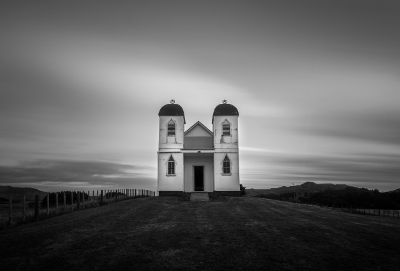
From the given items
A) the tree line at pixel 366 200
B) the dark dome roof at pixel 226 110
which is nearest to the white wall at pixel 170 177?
the dark dome roof at pixel 226 110

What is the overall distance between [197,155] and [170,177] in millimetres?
3698

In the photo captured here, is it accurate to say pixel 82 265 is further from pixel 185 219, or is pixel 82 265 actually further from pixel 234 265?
pixel 185 219

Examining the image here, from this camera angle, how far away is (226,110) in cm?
3086

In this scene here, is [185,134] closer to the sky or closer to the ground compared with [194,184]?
closer to the sky

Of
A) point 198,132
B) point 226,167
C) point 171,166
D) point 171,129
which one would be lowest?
point 226,167

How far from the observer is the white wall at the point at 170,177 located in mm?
28938

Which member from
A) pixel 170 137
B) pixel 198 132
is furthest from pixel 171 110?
pixel 198 132

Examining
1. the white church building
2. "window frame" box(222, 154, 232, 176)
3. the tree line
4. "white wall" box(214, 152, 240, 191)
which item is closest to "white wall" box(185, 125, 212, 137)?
the white church building

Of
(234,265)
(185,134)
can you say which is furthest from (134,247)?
(185,134)

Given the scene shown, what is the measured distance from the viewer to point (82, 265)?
8422mm

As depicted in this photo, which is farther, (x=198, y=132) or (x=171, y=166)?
(x=198, y=132)

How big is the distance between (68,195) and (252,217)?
86.2 feet

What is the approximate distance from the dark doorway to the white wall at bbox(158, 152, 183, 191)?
7.95 feet

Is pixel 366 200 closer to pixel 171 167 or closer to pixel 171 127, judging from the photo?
pixel 171 167
